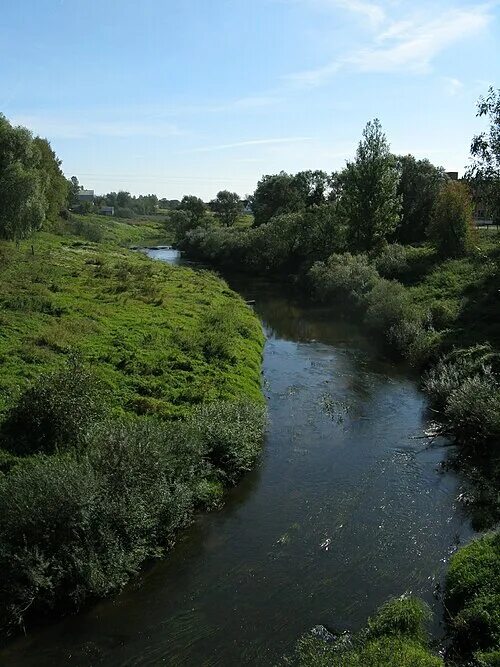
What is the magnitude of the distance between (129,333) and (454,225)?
3657 cm

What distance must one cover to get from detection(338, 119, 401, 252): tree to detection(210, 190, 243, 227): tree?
70803 millimetres

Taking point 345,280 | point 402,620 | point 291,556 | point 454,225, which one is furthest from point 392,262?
point 402,620

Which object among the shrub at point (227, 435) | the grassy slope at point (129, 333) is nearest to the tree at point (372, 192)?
the grassy slope at point (129, 333)

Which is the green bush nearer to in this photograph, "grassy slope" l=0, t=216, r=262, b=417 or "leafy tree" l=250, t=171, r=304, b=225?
"grassy slope" l=0, t=216, r=262, b=417

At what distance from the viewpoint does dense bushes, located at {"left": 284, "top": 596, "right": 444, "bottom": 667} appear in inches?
461

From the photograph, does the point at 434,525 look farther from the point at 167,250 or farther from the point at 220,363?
the point at 167,250

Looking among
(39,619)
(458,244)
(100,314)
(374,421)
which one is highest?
(458,244)

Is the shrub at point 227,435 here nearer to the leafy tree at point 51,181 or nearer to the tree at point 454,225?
the tree at point 454,225

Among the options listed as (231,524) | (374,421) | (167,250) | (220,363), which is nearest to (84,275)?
(220,363)

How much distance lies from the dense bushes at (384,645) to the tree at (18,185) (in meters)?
46.4

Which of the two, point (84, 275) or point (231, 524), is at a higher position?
point (84, 275)

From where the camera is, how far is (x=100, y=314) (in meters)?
37.7

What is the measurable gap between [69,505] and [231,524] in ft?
18.7

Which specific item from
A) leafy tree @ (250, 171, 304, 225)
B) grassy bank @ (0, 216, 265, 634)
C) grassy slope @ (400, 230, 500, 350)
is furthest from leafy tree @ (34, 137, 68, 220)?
grassy slope @ (400, 230, 500, 350)
